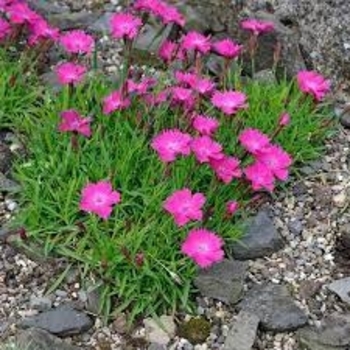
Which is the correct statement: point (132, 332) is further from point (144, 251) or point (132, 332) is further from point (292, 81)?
point (292, 81)

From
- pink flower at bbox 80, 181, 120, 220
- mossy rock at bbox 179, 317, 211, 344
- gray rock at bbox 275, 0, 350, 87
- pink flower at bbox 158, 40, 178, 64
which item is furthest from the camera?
gray rock at bbox 275, 0, 350, 87

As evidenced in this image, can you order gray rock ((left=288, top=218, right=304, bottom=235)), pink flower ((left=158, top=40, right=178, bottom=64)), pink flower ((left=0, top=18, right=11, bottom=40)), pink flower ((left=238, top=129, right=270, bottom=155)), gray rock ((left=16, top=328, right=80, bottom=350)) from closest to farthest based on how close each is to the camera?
gray rock ((left=16, top=328, right=80, bottom=350)) < pink flower ((left=238, top=129, right=270, bottom=155)) < gray rock ((left=288, top=218, right=304, bottom=235)) < pink flower ((left=158, top=40, right=178, bottom=64)) < pink flower ((left=0, top=18, right=11, bottom=40))

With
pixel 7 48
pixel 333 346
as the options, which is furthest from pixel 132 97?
pixel 333 346

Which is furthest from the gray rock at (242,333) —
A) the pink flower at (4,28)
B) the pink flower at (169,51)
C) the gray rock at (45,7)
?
the gray rock at (45,7)

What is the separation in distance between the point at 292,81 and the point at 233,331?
1286mm

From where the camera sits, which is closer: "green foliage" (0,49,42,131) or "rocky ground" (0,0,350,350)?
"rocky ground" (0,0,350,350)

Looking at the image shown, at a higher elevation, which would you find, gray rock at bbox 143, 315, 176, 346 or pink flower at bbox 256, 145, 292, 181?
pink flower at bbox 256, 145, 292, 181

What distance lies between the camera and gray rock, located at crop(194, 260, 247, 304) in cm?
350

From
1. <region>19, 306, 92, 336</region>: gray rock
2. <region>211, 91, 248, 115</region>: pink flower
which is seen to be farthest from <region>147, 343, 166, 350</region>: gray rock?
<region>211, 91, 248, 115</region>: pink flower

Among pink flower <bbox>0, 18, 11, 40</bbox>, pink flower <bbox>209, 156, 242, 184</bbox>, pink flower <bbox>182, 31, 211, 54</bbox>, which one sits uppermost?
pink flower <bbox>182, 31, 211, 54</bbox>

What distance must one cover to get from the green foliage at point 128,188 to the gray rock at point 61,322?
0.10 m

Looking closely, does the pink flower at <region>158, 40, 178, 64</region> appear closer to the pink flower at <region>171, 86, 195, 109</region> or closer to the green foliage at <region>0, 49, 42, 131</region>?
the pink flower at <region>171, 86, 195, 109</region>

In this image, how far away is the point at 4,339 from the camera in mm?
3344

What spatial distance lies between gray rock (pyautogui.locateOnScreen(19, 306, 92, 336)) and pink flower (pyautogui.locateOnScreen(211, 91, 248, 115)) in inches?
35.7
